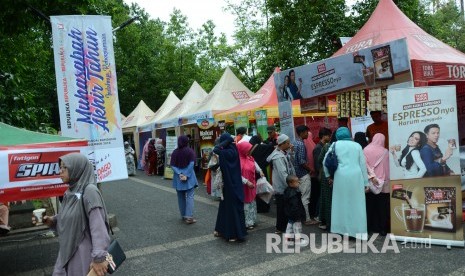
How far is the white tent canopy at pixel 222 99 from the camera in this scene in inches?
530

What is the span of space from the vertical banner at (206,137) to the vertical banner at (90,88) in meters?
7.61

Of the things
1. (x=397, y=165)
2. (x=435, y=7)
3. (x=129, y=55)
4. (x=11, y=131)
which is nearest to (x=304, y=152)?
(x=397, y=165)

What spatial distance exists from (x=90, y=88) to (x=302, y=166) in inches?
147

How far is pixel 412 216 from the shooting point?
5422 mm

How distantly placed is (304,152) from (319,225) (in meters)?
1.28

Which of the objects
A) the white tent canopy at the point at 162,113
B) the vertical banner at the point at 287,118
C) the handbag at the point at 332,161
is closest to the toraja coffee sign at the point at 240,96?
the white tent canopy at the point at 162,113

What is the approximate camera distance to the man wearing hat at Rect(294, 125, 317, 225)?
6695 mm

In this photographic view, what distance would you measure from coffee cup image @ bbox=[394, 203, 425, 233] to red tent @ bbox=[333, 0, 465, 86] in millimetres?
1884

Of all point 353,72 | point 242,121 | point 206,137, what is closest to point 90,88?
point 353,72

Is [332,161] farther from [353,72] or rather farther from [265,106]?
[265,106]

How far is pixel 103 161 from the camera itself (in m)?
5.35

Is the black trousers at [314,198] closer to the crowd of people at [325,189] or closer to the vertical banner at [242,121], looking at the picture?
the crowd of people at [325,189]

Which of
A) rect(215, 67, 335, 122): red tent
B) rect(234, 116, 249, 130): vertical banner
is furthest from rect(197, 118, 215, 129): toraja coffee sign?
rect(234, 116, 249, 130): vertical banner

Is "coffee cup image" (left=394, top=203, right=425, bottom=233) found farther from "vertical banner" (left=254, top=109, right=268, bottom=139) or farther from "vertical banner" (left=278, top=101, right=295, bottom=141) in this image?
"vertical banner" (left=254, top=109, right=268, bottom=139)
